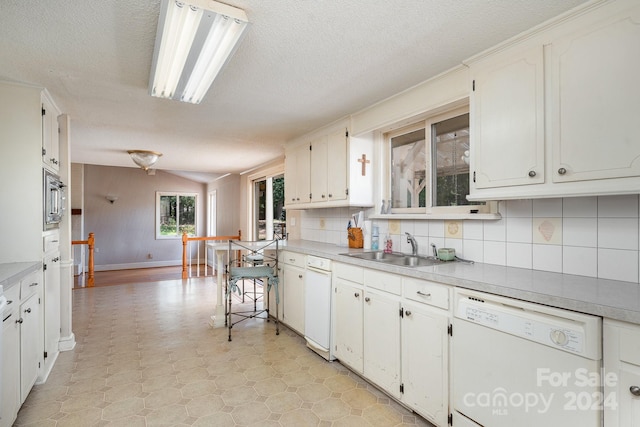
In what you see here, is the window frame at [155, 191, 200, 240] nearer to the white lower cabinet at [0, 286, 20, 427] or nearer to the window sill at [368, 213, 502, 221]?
the white lower cabinet at [0, 286, 20, 427]

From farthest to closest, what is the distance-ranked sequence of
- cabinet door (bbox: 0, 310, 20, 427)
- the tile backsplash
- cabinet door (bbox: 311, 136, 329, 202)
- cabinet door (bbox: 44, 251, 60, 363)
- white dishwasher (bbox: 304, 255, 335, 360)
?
cabinet door (bbox: 311, 136, 329, 202) < white dishwasher (bbox: 304, 255, 335, 360) < cabinet door (bbox: 44, 251, 60, 363) < cabinet door (bbox: 0, 310, 20, 427) < the tile backsplash

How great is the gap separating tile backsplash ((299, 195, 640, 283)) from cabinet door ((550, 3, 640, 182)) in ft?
1.05

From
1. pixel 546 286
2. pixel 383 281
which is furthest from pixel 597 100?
pixel 383 281

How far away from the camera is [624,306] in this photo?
118 centimetres

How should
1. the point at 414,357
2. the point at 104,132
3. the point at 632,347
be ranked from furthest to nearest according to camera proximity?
the point at 104,132 < the point at 414,357 < the point at 632,347

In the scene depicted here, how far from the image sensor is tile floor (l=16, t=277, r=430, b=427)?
2.03 m

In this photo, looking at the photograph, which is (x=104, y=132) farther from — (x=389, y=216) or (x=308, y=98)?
(x=389, y=216)

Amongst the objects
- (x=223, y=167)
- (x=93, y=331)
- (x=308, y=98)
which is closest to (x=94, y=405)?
(x=93, y=331)

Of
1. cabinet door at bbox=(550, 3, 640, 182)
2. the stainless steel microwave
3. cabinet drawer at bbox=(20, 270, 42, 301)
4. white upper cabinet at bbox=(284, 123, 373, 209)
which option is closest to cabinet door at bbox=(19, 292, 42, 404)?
cabinet drawer at bbox=(20, 270, 42, 301)

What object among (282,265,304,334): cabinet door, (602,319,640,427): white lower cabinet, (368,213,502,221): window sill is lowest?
(282,265,304,334): cabinet door

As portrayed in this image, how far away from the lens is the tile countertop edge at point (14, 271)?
1.77 metres

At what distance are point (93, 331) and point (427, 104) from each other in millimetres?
4041

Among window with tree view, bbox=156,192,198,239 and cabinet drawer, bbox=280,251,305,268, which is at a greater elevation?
window with tree view, bbox=156,192,198,239

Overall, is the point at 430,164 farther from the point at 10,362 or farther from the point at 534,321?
the point at 10,362
